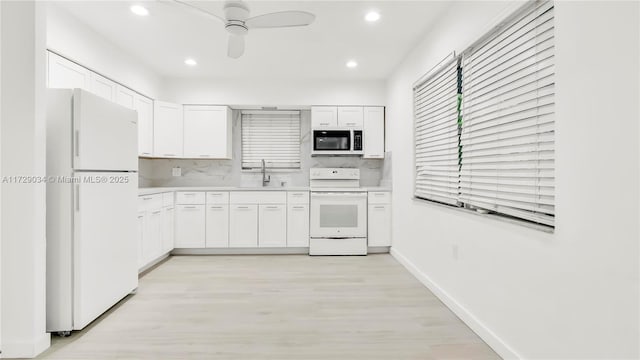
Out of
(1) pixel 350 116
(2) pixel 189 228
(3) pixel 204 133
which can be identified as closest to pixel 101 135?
(2) pixel 189 228

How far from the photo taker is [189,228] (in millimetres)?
4477

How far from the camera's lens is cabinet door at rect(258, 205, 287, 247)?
4.52 meters

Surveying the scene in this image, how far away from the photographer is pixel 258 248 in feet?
15.0

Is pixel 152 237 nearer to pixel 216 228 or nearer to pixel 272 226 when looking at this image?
pixel 216 228

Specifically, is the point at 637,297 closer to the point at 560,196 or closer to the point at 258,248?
the point at 560,196

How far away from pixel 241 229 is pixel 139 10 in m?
2.75

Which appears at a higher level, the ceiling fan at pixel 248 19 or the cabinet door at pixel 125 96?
the ceiling fan at pixel 248 19

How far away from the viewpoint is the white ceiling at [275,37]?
282cm

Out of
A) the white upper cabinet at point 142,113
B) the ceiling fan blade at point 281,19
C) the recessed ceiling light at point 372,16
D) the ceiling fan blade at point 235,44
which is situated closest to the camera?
the ceiling fan blade at point 281,19

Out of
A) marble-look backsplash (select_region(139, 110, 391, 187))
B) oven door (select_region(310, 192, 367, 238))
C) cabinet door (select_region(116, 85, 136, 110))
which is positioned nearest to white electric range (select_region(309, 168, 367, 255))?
oven door (select_region(310, 192, 367, 238))

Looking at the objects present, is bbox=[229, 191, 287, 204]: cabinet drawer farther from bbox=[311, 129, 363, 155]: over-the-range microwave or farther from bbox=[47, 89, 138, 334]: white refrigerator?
bbox=[47, 89, 138, 334]: white refrigerator

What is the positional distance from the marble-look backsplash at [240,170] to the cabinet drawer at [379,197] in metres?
0.52

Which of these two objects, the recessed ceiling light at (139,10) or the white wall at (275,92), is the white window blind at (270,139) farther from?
the recessed ceiling light at (139,10)

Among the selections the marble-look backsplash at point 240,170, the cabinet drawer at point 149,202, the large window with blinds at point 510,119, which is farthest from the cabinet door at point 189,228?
the large window with blinds at point 510,119
